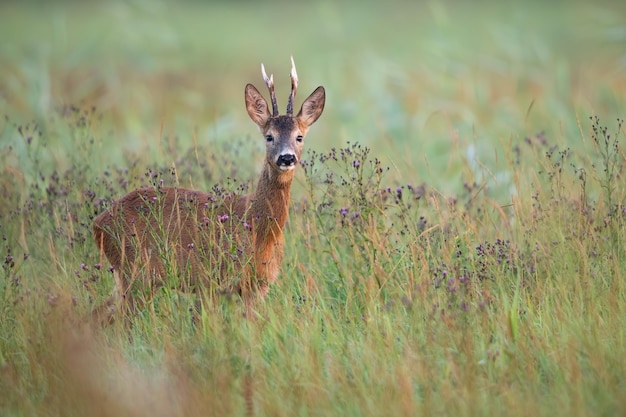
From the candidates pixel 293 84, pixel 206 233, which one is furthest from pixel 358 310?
pixel 293 84

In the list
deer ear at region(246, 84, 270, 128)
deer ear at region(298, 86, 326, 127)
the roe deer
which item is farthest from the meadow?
deer ear at region(246, 84, 270, 128)

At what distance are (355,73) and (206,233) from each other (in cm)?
1099

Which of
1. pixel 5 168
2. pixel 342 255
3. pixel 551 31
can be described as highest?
pixel 551 31

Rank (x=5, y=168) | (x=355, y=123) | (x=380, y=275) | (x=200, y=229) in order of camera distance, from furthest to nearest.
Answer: (x=355, y=123)
(x=5, y=168)
(x=200, y=229)
(x=380, y=275)

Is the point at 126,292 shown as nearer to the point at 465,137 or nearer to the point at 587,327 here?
the point at 587,327

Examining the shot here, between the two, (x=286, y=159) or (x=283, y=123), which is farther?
(x=283, y=123)

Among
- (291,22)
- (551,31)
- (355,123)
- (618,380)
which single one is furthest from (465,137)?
(291,22)

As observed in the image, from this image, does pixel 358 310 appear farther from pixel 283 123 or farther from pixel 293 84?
pixel 293 84

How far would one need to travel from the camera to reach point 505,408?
3994 millimetres

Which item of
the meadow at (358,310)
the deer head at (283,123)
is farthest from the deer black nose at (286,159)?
the meadow at (358,310)

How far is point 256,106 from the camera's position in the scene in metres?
6.21

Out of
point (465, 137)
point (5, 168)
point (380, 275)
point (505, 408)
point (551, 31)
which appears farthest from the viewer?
point (551, 31)

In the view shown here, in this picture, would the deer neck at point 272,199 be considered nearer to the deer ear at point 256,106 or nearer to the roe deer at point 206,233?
the roe deer at point 206,233

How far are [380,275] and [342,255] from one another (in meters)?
0.88
